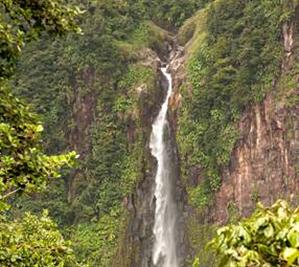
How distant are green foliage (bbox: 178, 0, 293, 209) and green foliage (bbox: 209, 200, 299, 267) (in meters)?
28.5

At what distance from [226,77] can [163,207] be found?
8.25 meters

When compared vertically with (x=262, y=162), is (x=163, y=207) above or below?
below

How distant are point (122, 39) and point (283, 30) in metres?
14.4

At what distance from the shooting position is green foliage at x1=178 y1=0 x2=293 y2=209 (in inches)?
1244

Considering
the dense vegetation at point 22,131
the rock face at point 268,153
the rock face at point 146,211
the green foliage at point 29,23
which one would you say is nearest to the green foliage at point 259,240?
the dense vegetation at point 22,131

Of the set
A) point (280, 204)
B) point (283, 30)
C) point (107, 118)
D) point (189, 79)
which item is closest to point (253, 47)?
point (283, 30)

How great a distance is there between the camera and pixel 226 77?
1286 inches

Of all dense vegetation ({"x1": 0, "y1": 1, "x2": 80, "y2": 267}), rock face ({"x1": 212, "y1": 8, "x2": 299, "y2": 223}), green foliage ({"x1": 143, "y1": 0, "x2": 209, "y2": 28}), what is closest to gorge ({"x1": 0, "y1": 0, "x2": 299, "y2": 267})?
rock face ({"x1": 212, "y1": 8, "x2": 299, "y2": 223})

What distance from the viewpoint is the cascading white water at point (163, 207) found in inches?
1242

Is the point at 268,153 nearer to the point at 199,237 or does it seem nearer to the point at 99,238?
the point at 199,237

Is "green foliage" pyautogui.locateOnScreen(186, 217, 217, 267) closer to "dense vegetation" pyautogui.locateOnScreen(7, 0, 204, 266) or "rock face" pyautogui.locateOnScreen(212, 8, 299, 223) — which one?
"rock face" pyautogui.locateOnScreen(212, 8, 299, 223)

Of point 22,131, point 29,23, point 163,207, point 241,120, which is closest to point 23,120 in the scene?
point 22,131

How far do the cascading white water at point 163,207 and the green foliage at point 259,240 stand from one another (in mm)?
28436

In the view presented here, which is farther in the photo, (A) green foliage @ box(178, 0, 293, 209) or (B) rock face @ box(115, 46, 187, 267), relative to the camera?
(B) rock face @ box(115, 46, 187, 267)
